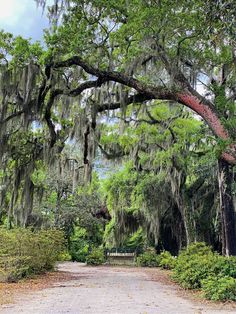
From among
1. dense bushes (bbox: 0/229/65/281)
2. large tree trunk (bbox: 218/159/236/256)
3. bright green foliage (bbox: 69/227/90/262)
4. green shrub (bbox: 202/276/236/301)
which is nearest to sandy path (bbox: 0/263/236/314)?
green shrub (bbox: 202/276/236/301)

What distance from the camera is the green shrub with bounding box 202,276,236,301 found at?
25.4 ft

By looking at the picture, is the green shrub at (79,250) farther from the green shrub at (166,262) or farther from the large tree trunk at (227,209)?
the large tree trunk at (227,209)

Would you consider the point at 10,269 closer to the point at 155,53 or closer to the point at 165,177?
the point at 155,53

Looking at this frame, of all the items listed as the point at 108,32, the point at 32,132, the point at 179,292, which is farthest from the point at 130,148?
the point at 179,292

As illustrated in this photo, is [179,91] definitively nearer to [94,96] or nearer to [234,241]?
[94,96]

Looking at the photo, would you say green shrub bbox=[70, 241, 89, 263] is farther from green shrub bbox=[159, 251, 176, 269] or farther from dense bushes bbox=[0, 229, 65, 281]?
dense bushes bbox=[0, 229, 65, 281]

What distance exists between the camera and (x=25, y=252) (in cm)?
1275

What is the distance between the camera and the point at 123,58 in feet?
38.5

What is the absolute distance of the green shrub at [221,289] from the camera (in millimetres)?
7734

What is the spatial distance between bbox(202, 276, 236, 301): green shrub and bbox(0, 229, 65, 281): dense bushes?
198 inches

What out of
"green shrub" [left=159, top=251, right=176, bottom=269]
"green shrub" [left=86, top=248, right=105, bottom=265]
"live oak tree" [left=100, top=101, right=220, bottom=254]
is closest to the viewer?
"live oak tree" [left=100, top=101, right=220, bottom=254]

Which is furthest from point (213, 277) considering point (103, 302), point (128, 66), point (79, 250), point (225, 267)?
point (79, 250)

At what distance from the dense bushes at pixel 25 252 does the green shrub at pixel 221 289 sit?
502 centimetres

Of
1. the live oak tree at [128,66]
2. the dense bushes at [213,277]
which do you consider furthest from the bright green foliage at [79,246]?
the live oak tree at [128,66]
